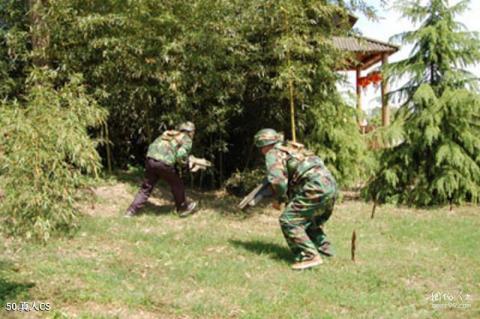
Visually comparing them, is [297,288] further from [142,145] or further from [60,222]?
[142,145]

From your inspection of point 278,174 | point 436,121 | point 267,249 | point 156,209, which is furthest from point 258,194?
point 436,121

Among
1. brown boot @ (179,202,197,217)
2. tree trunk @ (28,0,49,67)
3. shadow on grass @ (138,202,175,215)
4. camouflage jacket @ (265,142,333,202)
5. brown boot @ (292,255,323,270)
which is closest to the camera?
brown boot @ (292,255,323,270)

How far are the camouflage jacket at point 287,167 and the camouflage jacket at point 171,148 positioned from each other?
1.97 meters

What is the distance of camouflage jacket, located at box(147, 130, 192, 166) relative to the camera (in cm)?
661

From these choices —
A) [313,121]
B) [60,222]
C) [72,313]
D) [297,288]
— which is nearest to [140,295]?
[72,313]

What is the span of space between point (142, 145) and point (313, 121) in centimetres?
359

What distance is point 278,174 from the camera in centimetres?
488

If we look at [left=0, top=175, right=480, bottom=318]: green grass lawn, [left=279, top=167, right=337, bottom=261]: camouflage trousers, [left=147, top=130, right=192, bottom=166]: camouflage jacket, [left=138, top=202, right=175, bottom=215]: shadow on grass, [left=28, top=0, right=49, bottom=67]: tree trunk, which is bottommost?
[left=0, top=175, right=480, bottom=318]: green grass lawn

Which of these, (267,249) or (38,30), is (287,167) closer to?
(267,249)

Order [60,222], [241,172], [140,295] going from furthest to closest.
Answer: [241,172], [60,222], [140,295]

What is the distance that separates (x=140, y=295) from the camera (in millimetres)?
3840

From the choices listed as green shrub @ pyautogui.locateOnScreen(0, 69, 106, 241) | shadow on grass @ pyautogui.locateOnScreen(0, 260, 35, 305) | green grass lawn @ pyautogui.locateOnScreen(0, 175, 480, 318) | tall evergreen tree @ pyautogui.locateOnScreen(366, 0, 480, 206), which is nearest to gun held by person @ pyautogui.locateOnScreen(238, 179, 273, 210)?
green grass lawn @ pyautogui.locateOnScreen(0, 175, 480, 318)

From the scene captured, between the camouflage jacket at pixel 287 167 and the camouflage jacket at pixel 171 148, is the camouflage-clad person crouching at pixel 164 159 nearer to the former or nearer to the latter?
the camouflage jacket at pixel 171 148

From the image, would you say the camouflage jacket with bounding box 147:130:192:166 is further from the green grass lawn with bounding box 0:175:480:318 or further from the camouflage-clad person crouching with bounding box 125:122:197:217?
the green grass lawn with bounding box 0:175:480:318
